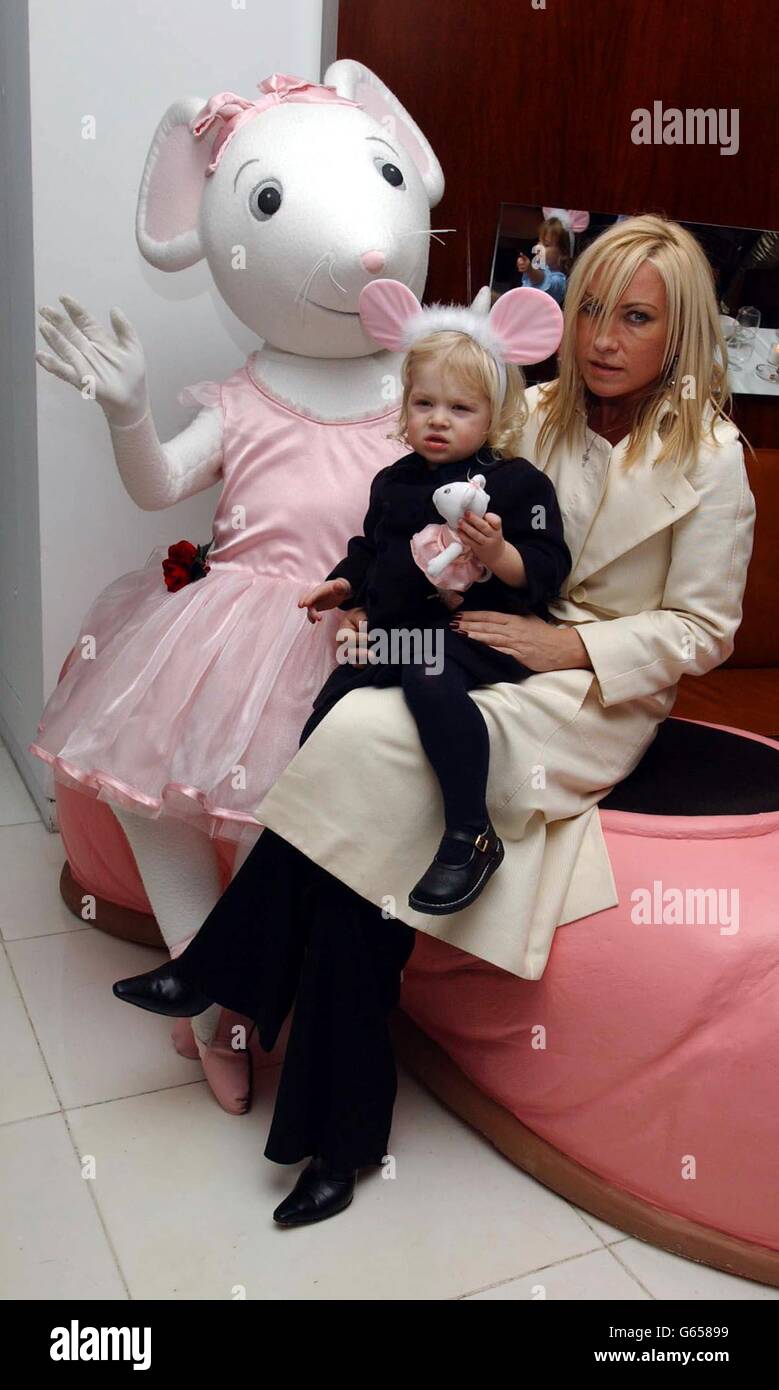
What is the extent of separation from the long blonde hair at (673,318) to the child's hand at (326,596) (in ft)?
1.30

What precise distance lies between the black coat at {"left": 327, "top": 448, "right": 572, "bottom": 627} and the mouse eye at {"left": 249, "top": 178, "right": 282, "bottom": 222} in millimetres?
444

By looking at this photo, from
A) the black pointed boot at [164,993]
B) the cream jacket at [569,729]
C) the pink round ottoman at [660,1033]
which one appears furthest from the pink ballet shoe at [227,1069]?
the cream jacket at [569,729]

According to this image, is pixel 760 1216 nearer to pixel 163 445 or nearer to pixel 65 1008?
pixel 65 1008

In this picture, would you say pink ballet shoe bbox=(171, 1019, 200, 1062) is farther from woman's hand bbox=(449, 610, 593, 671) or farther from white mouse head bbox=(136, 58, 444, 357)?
white mouse head bbox=(136, 58, 444, 357)

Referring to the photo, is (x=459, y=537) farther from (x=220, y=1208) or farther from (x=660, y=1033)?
(x=220, y=1208)

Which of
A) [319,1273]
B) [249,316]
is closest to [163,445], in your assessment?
[249,316]

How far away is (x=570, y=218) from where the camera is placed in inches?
90.7

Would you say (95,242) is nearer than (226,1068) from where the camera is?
No

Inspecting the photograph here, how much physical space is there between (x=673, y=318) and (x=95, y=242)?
112cm

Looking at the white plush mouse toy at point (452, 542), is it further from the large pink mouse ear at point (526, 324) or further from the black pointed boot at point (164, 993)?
the black pointed boot at point (164, 993)

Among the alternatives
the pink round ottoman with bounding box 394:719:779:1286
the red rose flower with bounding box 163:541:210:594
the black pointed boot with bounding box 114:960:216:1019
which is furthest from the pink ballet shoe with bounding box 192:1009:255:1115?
the red rose flower with bounding box 163:541:210:594

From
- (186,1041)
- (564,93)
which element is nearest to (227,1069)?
(186,1041)

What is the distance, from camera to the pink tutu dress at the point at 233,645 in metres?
1.56
